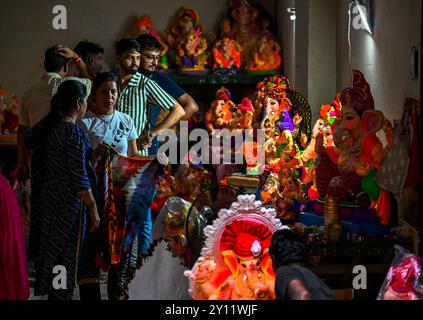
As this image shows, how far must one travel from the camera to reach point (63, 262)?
18.5 feet

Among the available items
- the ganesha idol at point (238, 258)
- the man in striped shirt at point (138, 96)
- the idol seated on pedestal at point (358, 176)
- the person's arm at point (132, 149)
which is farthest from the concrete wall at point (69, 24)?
the ganesha idol at point (238, 258)

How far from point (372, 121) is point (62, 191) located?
6.09 feet

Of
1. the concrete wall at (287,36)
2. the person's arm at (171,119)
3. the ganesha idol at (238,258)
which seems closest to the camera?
the ganesha idol at (238,258)

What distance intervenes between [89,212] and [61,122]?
508mm

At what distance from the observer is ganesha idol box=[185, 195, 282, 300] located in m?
5.09

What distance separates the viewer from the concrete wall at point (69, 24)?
1208cm

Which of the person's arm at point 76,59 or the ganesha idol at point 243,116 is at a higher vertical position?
the person's arm at point 76,59

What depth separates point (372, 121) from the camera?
6.11 metres

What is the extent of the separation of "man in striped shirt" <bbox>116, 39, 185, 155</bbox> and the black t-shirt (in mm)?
2150

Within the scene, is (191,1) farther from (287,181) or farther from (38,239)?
(38,239)

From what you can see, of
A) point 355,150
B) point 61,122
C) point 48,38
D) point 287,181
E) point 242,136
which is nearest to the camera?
point 61,122

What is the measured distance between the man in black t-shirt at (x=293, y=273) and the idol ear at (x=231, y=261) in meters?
0.32

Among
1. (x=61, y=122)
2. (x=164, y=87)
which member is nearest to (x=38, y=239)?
(x=61, y=122)

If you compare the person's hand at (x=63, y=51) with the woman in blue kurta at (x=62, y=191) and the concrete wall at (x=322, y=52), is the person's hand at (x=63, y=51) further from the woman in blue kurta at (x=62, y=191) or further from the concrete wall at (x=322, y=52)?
the concrete wall at (x=322, y=52)
